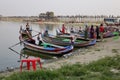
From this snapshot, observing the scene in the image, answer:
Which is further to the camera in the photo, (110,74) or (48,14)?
(48,14)

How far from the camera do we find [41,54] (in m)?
25.4

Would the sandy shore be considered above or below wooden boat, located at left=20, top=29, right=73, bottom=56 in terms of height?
above

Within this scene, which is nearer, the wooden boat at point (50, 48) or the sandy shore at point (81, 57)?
the sandy shore at point (81, 57)

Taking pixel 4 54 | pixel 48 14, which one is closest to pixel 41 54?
pixel 4 54

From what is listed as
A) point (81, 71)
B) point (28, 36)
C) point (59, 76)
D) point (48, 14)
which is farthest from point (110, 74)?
point (48, 14)

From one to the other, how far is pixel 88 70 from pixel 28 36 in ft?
63.8

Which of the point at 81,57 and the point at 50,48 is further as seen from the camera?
the point at 50,48

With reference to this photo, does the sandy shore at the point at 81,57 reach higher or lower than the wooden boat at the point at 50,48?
higher

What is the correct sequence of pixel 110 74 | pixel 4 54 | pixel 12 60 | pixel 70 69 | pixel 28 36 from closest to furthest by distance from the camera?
pixel 110 74 < pixel 70 69 < pixel 12 60 < pixel 4 54 < pixel 28 36

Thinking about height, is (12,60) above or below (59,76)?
below

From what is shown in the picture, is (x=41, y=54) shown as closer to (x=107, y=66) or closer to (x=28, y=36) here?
(x=28, y=36)

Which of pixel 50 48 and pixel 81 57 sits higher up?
pixel 81 57

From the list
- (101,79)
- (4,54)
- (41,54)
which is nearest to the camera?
(101,79)

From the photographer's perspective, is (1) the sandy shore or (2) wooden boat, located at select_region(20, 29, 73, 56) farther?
(2) wooden boat, located at select_region(20, 29, 73, 56)
